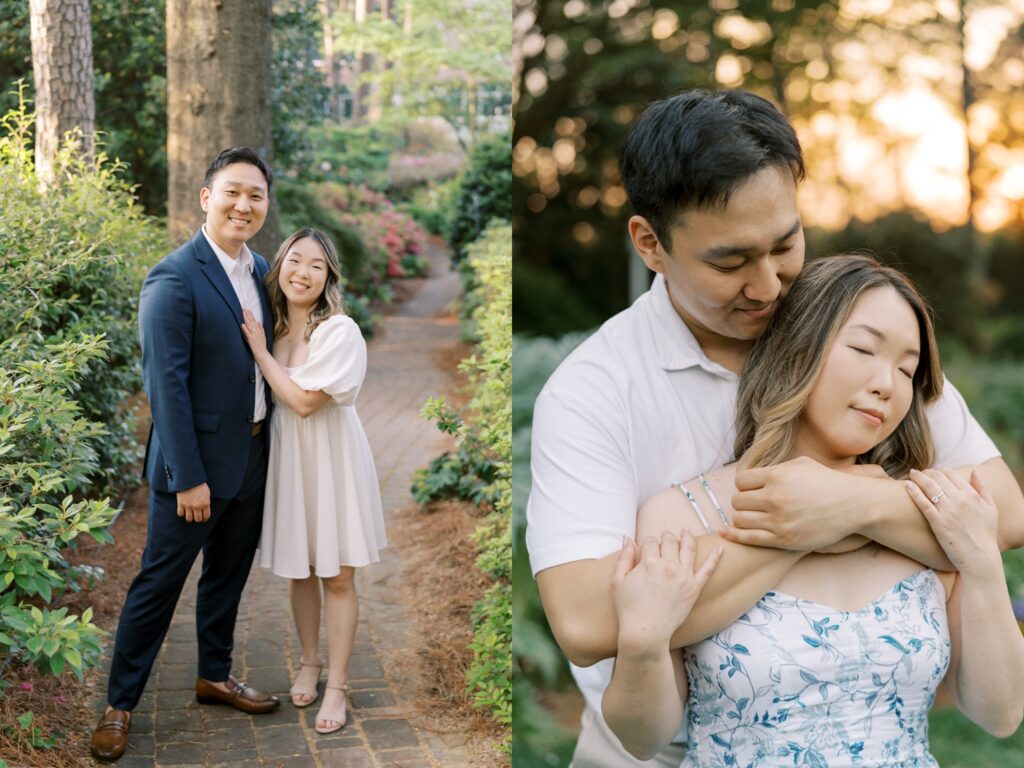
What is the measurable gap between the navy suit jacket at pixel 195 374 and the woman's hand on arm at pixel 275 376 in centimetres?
2

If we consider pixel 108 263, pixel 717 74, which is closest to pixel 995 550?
pixel 108 263

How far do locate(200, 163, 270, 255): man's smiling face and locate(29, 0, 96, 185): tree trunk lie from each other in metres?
0.45

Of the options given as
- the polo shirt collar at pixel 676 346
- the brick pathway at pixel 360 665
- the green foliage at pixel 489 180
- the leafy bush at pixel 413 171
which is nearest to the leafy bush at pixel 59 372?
the brick pathway at pixel 360 665

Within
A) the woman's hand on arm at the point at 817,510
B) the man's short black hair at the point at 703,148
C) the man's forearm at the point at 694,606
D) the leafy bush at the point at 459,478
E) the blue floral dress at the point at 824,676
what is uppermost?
the man's short black hair at the point at 703,148

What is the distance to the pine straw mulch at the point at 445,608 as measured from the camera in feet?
8.75

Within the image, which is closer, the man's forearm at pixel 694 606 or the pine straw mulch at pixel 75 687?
the man's forearm at pixel 694 606

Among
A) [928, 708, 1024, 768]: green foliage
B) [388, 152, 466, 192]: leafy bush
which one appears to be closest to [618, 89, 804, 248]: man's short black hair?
[928, 708, 1024, 768]: green foliage

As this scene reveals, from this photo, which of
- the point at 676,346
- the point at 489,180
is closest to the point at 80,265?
the point at 676,346

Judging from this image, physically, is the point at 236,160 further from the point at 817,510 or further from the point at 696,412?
the point at 817,510

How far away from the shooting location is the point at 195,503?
246 centimetres

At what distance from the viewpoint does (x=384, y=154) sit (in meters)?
4.37

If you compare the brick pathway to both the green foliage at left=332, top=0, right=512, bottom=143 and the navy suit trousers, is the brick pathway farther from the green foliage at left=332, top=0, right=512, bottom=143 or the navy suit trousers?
the green foliage at left=332, top=0, right=512, bottom=143

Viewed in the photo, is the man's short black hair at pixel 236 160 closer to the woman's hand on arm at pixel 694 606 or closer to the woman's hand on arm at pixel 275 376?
the woman's hand on arm at pixel 275 376

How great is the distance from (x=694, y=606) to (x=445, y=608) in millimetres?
1719
